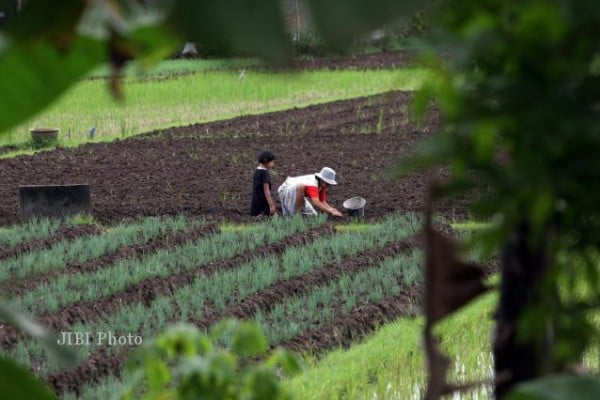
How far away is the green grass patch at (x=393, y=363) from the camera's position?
6145 millimetres

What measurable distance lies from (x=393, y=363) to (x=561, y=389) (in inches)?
235

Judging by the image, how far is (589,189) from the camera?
800 millimetres

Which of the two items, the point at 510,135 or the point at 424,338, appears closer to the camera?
the point at 510,135

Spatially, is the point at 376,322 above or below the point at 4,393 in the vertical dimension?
below

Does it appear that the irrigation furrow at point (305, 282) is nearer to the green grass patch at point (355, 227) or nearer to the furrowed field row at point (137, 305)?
the furrowed field row at point (137, 305)

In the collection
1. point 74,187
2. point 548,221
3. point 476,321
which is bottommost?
point 476,321

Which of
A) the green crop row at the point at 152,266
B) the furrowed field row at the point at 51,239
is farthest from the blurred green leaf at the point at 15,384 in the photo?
the furrowed field row at the point at 51,239

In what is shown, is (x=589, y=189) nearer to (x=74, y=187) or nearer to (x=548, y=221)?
(x=548, y=221)

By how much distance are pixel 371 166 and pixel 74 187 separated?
508 centimetres

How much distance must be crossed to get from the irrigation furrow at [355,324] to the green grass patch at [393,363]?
14 cm

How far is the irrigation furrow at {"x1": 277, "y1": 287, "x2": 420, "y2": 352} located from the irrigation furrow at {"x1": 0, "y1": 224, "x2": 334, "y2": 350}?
153cm

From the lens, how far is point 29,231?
10977 millimetres

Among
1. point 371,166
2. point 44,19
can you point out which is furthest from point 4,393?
point 371,166

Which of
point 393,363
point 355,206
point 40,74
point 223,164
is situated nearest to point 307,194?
point 355,206
